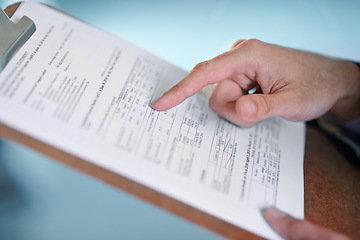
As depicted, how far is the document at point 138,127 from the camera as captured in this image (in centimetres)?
43

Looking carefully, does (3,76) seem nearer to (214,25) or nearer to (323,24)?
(214,25)

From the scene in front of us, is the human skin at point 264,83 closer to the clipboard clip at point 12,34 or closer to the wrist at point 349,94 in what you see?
the wrist at point 349,94

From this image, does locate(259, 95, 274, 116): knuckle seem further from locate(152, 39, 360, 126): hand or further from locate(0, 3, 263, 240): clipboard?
locate(0, 3, 263, 240): clipboard

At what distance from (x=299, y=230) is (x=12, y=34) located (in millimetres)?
503

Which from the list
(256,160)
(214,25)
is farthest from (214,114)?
(214,25)

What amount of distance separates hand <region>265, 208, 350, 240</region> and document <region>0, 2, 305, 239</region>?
1 centimetres

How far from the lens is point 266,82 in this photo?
61 centimetres

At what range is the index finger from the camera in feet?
1.73

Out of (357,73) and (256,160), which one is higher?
(357,73)

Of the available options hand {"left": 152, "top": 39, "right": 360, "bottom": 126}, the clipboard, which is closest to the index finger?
hand {"left": 152, "top": 39, "right": 360, "bottom": 126}

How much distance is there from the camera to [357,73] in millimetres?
711

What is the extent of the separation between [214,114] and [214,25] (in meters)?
0.72

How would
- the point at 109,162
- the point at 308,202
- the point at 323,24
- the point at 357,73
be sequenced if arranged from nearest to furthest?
the point at 109,162 < the point at 308,202 < the point at 357,73 < the point at 323,24

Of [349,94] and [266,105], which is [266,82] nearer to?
[266,105]
